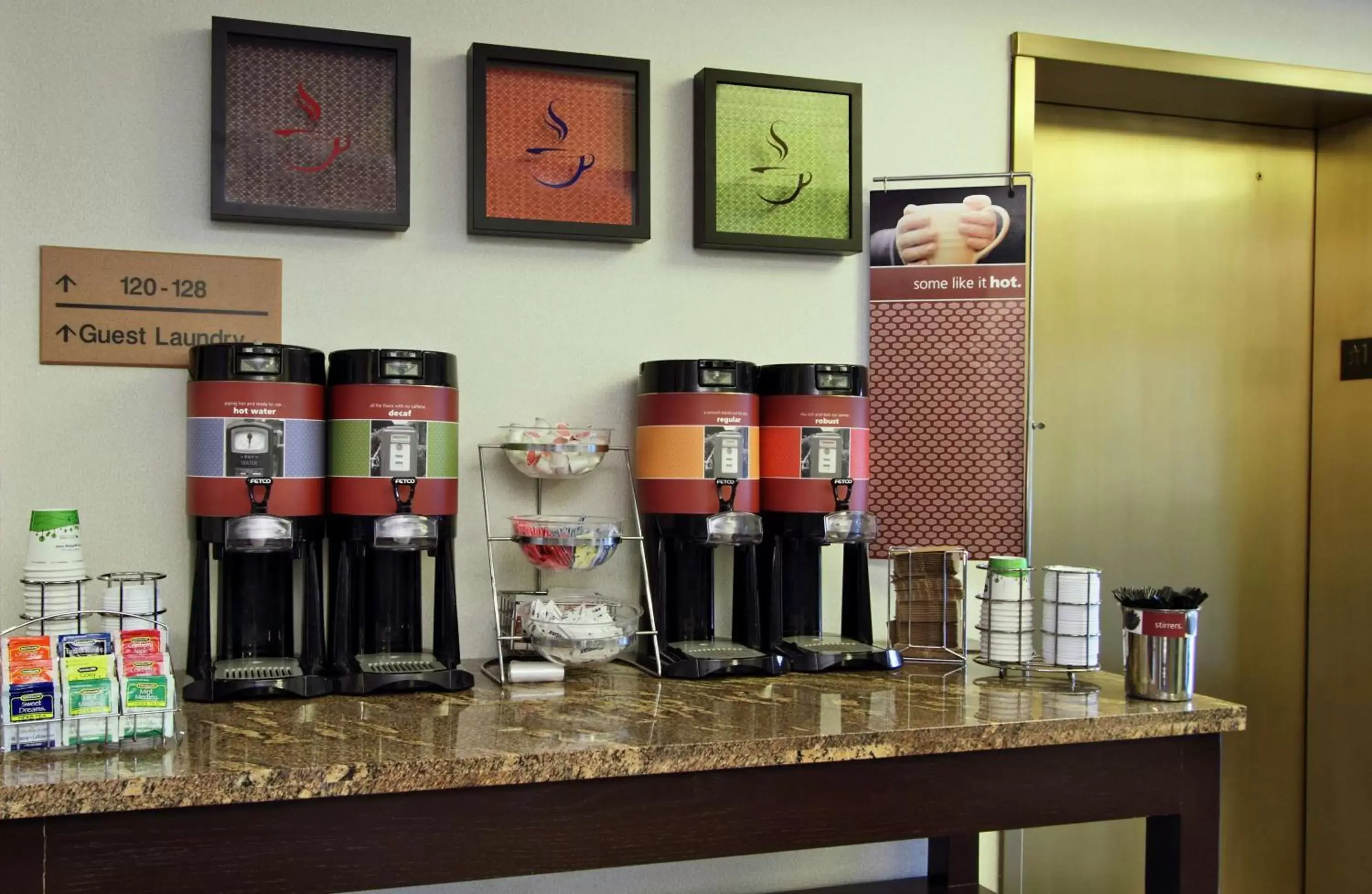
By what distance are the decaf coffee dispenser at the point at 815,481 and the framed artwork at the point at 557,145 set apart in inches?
16.1

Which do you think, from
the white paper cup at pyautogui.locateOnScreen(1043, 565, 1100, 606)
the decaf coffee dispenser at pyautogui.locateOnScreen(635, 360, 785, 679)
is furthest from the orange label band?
the white paper cup at pyautogui.locateOnScreen(1043, 565, 1100, 606)

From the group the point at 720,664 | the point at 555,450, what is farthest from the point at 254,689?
the point at 720,664

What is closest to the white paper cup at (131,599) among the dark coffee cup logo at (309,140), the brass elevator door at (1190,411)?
the dark coffee cup logo at (309,140)

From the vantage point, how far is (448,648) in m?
1.86

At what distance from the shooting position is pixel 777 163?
2.23 m

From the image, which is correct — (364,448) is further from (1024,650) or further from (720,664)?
(1024,650)

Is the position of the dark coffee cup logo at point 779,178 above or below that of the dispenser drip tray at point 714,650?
above

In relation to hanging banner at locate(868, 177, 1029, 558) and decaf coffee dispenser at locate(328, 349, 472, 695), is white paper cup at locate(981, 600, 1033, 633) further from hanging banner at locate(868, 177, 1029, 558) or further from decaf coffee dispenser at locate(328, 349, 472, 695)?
decaf coffee dispenser at locate(328, 349, 472, 695)

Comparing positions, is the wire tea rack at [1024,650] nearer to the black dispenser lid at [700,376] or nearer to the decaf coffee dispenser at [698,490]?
the decaf coffee dispenser at [698,490]

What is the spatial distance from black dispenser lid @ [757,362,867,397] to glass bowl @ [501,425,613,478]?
31 cm

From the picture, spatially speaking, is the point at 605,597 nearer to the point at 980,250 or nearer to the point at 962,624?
the point at 962,624

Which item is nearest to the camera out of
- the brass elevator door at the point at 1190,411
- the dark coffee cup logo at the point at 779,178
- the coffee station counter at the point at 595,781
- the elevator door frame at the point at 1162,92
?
the coffee station counter at the point at 595,781

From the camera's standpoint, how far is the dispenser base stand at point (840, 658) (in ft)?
6.47

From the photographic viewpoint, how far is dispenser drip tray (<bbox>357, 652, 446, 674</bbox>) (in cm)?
177
